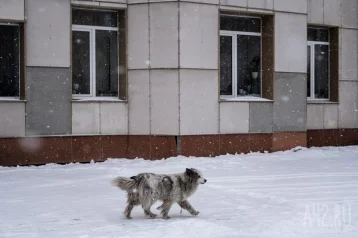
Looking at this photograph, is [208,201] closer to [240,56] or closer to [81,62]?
[81,62]

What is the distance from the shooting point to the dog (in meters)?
8.52

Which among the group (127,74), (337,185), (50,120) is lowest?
(337,185)

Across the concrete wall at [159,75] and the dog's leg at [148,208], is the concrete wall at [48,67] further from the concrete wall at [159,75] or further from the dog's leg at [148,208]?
the dog's leg at [148,208]

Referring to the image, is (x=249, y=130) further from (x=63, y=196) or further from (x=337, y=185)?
(x=63, y=196)

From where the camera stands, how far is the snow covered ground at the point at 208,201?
7.75 metres

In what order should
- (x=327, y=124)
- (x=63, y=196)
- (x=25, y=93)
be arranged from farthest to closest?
(x=327, y=124) → (x=25, y=93) → (x=63, y=196)

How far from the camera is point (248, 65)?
18625 millimetres

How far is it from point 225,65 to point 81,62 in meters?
4.32

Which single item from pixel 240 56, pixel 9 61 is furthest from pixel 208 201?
pixel 240 56

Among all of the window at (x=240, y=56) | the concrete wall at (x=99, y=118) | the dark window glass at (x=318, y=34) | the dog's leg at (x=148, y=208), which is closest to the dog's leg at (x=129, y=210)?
the dog's leg at (x=148, y=208)

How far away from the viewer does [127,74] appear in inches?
669

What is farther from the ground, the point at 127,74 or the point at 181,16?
the point at 181,16

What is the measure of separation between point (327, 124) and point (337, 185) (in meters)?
8.92

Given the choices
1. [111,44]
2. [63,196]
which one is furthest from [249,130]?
[63,196]
